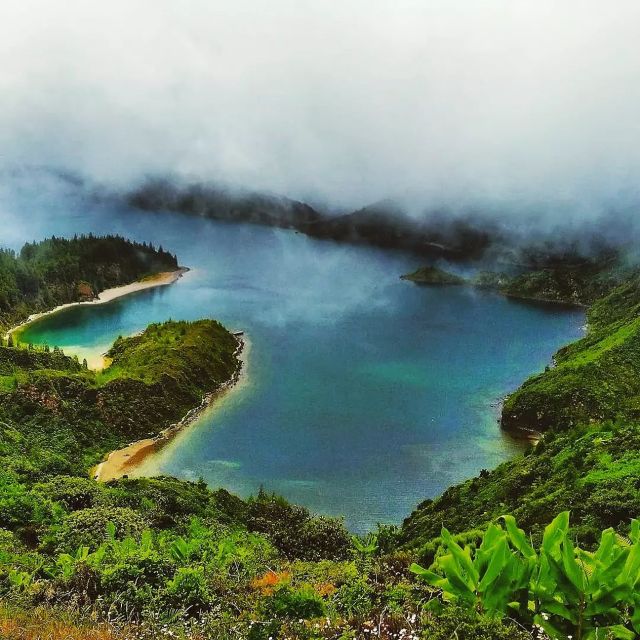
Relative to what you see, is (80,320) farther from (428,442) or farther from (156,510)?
(156,510)

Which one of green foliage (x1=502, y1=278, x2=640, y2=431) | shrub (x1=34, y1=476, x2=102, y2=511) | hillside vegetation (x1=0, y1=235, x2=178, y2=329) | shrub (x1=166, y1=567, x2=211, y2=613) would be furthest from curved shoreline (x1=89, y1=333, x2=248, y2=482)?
hillside vegetation (x1=0, y1=235, x2=178, y2=329)

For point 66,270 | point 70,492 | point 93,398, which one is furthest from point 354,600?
point 66,270

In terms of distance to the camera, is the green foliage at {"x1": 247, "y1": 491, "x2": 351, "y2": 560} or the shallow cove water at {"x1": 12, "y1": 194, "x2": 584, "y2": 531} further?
the shallow cove water at {"x1": 12, "y1": 194, "x2": 584, "y2": 531}

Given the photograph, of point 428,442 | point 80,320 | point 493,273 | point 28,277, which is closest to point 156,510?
point 428,442

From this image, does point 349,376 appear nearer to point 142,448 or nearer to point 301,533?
point 142,448

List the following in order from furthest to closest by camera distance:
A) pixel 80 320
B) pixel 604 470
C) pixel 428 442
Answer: pixel 80 320
pixel 428 442
pixel 604 470

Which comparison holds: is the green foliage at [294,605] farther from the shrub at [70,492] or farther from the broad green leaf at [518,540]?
the shrub at [70,492]

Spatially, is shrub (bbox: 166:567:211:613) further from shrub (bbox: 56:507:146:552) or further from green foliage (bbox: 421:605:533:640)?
shrub (bbox: 56:507:146:552)
